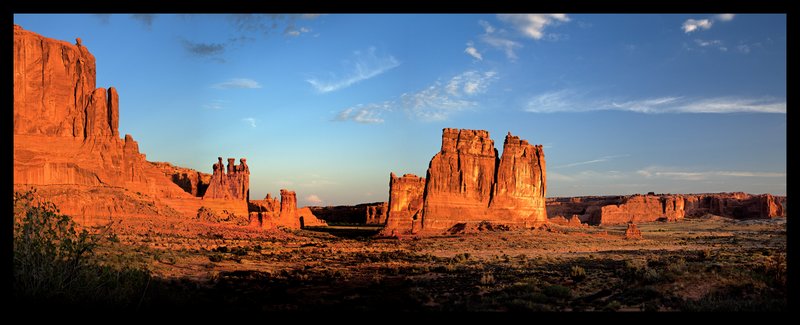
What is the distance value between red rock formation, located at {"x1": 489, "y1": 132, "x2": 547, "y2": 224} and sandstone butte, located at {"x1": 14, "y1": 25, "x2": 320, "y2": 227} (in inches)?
1850

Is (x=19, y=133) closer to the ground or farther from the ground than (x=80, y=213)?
farther from the ground

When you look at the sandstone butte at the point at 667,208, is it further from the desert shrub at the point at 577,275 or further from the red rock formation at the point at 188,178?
the desert shrub at the point at 577,275

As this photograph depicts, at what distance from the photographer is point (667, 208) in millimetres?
114562

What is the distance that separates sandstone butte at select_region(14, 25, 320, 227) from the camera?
52.6m

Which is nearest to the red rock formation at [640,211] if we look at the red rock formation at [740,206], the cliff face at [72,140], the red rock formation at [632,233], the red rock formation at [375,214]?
the red rock formation at [740,206]

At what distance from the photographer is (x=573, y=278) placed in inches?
738

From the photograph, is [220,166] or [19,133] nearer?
[19,133]

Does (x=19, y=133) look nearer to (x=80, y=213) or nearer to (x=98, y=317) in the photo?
(x=80, y=213)

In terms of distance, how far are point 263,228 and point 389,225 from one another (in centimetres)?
2313

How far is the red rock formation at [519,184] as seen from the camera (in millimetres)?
63062

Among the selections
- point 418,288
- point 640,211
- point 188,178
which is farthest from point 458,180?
point 188,178

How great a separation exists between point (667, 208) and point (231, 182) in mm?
106529
